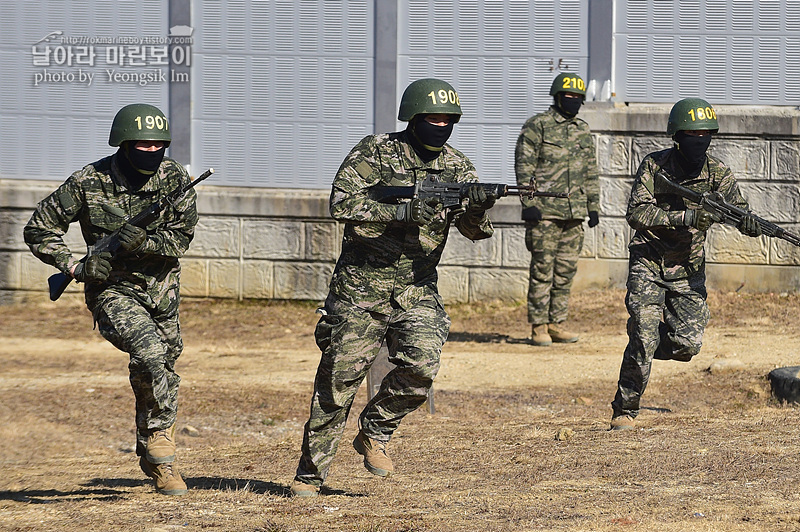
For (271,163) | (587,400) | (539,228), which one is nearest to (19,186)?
(271,163)

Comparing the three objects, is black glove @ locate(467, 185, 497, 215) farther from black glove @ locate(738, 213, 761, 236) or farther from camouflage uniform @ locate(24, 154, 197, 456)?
black glove @ locate(738, 213, 761, 236)

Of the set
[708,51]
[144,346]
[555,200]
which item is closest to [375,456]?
[144,346]

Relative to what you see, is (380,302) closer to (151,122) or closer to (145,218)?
(145,218)

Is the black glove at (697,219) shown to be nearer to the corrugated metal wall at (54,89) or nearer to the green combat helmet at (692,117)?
the green combat helmet at (692,117)

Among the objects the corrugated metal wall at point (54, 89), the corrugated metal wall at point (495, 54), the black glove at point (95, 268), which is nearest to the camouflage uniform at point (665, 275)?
the black glove at point (95, 268)

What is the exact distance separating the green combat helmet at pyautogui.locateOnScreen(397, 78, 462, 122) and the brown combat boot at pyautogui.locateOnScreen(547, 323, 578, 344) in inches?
229

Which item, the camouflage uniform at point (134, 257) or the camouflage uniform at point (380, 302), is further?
the camouflage uniform at point (134, 257)

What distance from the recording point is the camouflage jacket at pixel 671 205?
750cm

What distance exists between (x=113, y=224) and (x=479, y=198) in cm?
208

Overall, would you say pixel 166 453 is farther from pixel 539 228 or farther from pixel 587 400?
pixel 539 228

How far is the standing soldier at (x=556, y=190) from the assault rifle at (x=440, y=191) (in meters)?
5.27

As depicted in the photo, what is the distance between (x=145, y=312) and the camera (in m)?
6.43

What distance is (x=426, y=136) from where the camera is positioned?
19.7 ft

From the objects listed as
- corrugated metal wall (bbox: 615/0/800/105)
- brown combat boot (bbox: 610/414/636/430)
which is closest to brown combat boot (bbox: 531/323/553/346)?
corrugated metal wall (bbox: 615/0/800/105)
